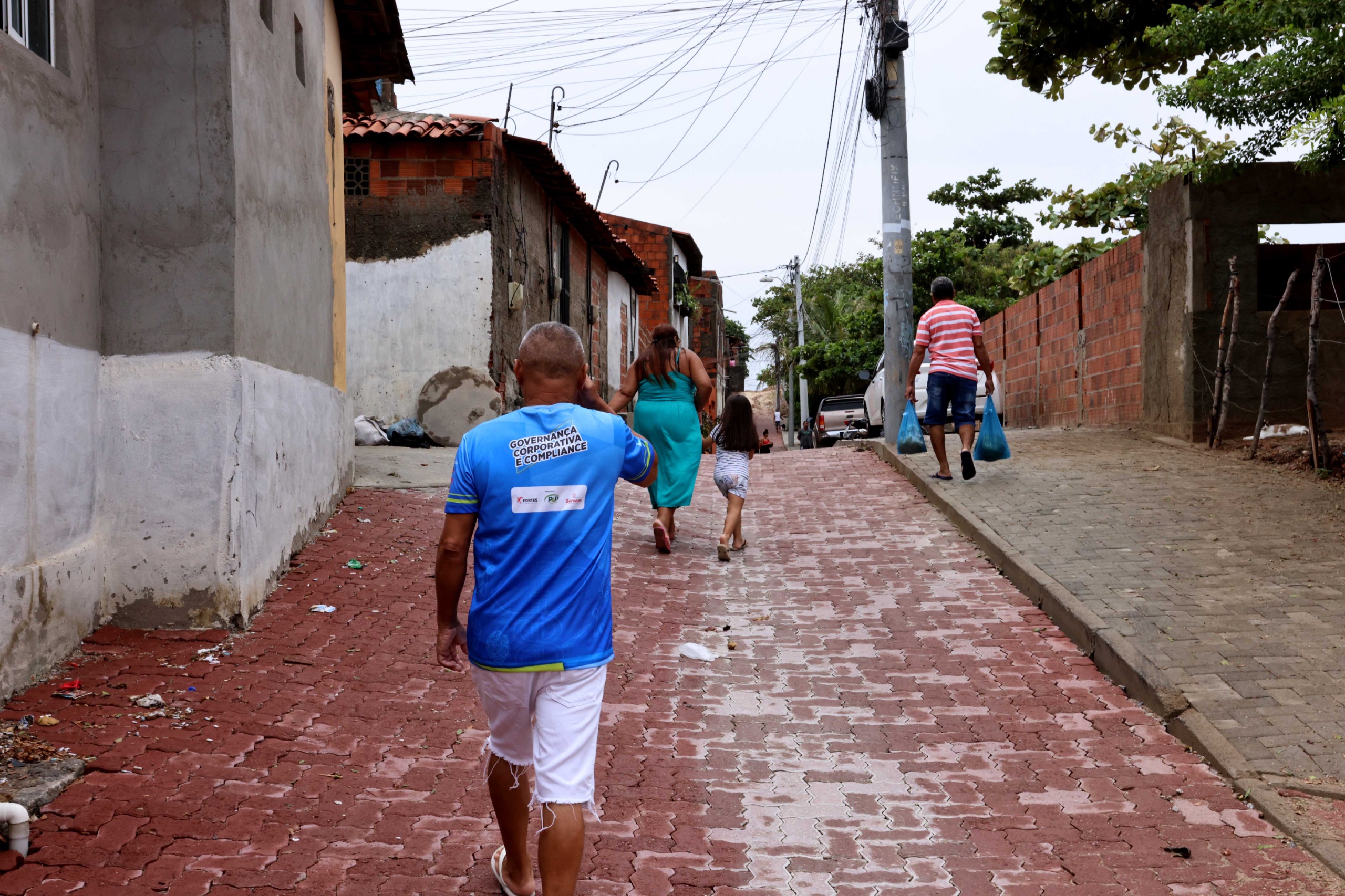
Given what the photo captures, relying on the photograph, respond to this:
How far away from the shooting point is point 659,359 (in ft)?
27.8

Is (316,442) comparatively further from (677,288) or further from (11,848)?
(677,288)

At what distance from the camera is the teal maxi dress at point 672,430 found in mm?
8609

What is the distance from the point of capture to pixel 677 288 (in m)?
39.5

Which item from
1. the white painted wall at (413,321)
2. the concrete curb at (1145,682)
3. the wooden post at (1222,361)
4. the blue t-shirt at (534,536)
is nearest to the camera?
the blue t-shirt at (534,536)

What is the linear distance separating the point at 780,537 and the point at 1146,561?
3.26 metres

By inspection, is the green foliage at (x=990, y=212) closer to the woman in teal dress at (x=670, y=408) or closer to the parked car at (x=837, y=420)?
the parked car at (x=837, y=420)

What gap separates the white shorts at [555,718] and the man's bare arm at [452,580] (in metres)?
0.12

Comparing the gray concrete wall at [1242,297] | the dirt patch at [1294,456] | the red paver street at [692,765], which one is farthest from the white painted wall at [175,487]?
the gray concrete wall at [1242,297]

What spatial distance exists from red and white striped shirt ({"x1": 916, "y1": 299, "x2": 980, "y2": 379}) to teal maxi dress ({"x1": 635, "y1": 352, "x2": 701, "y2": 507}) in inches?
104

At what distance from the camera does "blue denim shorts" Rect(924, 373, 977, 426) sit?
10242mm

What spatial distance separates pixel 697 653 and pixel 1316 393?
6034mm

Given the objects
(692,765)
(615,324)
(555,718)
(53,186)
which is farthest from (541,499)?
(615,324)

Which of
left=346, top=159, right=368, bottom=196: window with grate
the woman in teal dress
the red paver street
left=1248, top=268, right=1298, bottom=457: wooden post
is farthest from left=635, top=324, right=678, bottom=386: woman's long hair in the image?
left=346, top=159, right=368, bottom=196: window with grate

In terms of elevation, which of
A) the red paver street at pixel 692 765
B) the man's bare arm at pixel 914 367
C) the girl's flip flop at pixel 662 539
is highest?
the man's bare arm at pixel 914 367
